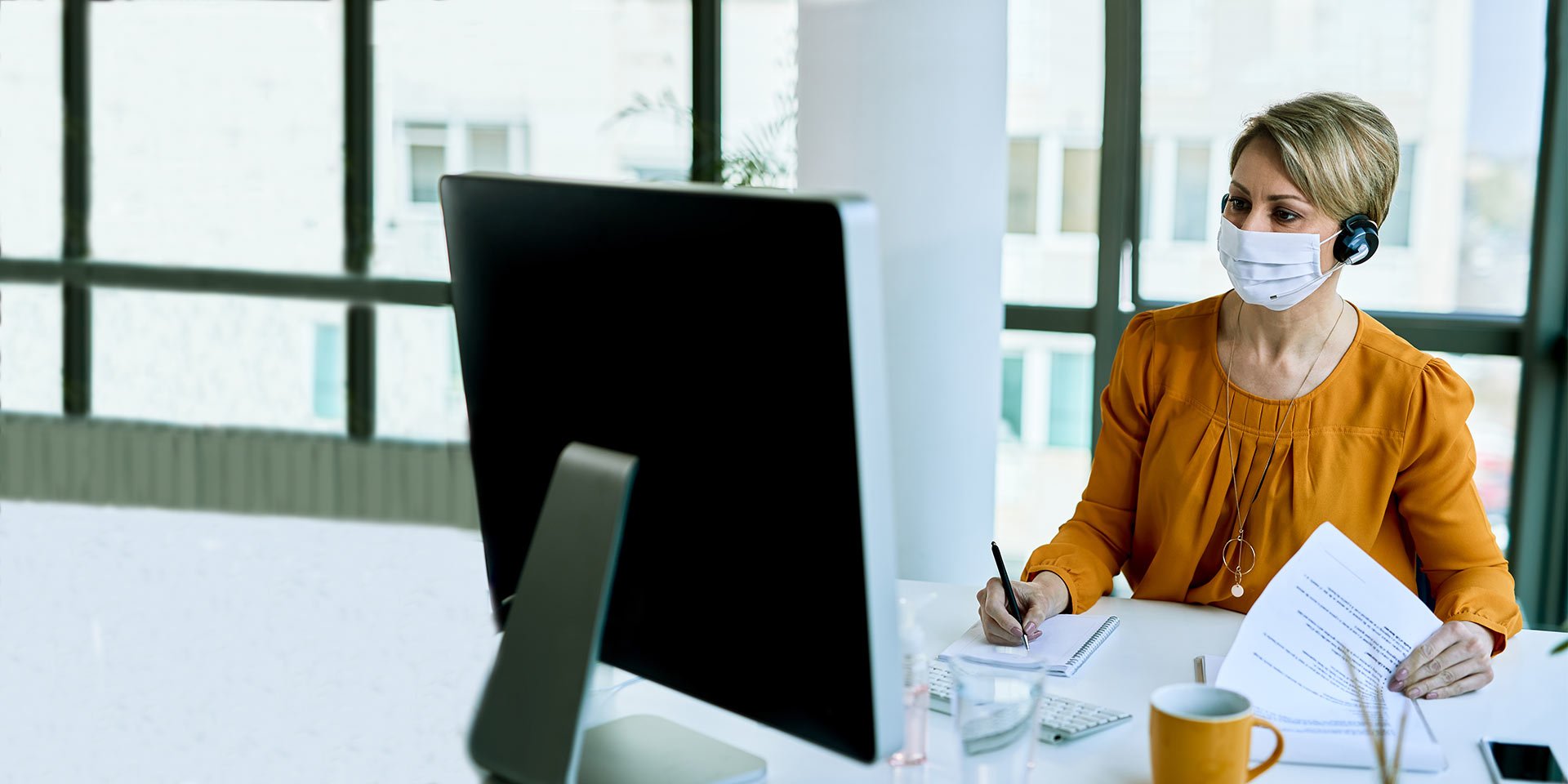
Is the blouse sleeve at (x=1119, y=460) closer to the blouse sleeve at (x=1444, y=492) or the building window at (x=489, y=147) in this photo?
the blouse sleeve at (x=1444, y=492)

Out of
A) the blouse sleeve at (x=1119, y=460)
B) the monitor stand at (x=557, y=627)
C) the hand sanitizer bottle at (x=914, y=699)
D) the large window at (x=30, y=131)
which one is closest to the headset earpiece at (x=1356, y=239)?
the blouse sleeve at (x=1119, y=460)

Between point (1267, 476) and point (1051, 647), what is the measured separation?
1.65ft

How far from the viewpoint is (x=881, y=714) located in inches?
38.3

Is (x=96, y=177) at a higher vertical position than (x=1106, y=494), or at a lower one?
higher

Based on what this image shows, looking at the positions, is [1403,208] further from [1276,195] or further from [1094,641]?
[1094,641]

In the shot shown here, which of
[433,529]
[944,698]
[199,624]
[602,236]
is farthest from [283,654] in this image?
[602,236]

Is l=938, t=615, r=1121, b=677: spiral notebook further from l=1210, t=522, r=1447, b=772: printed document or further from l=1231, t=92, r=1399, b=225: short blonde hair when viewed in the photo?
l=1231, t=92, r=1399, b=225: short blonde hair

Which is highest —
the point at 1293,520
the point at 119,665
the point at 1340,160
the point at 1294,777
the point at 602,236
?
the point at 1340,160

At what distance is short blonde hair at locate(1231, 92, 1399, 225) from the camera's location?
1.91 metres

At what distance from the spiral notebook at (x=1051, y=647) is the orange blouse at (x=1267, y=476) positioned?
68 mm

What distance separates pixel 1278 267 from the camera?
1956mm

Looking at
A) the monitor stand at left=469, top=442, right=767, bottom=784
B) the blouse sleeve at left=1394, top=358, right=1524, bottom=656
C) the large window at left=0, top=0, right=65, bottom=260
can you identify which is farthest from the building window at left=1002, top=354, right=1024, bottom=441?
the large window at left=0, top=0, right=65, bottom=260

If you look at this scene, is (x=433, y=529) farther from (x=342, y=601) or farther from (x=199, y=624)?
(x=199, y=624)

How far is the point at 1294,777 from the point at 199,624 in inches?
128
